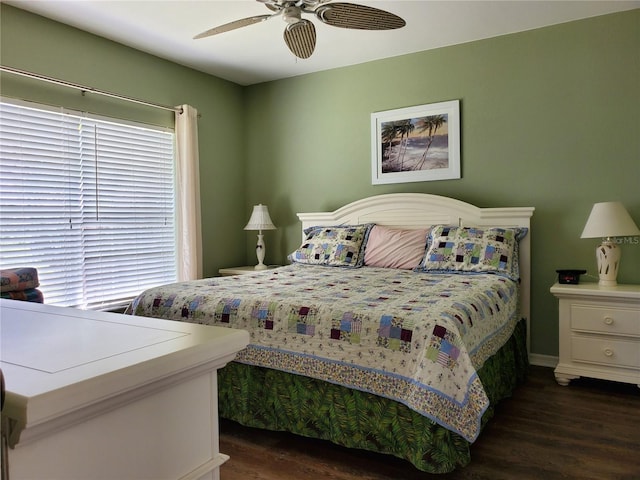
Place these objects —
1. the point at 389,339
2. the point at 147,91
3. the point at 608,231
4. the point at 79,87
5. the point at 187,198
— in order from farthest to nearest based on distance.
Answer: the point at 187,198 < the point at 147,91 < the point at 79,87 < the point at 608,231 < the point at 389,339

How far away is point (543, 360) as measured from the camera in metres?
3.54

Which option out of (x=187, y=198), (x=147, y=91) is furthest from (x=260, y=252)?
(x=147, y=91)

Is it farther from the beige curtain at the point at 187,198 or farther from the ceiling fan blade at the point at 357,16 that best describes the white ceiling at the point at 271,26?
the ceiling fan blade at the point at 357,16

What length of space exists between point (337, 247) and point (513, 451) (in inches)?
77.6

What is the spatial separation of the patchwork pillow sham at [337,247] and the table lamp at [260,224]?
58 centimetres

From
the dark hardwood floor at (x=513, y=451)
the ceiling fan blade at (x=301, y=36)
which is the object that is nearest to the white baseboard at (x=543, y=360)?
the dark hardwood floor at (x=513, y=451)

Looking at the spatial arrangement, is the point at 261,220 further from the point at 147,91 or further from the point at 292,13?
the point at 292,13

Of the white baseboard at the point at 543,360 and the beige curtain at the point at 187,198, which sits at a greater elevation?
the beige curtain at the point at 187,198

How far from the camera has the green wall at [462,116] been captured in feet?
10.7

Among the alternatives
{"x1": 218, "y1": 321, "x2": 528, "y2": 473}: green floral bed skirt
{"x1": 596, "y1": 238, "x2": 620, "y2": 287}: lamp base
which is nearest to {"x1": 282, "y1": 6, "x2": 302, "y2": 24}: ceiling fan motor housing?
{"x1": 218, "y1": 321, "x2": 528, "y2": 473}: green floral bed skirt

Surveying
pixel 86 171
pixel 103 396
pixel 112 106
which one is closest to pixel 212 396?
pixel 103 396

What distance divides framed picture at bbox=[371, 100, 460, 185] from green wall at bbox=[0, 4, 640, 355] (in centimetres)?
8

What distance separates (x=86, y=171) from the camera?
138 inches

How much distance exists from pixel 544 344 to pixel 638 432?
1177mm
